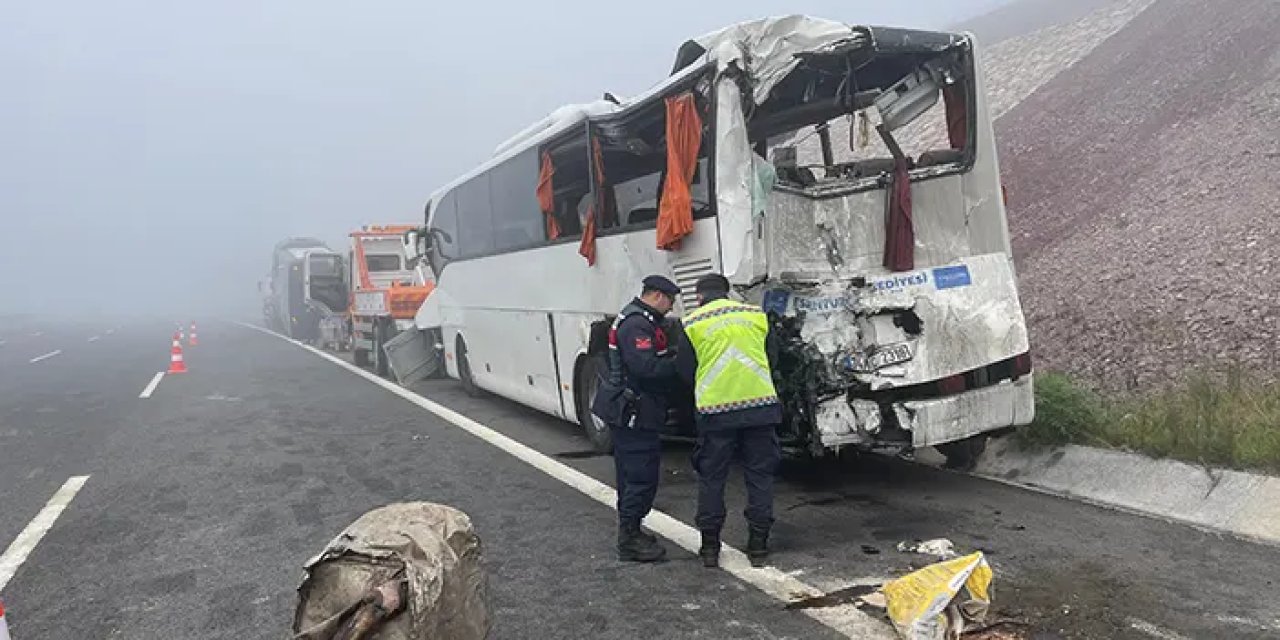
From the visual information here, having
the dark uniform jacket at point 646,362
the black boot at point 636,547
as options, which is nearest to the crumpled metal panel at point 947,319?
the dark uniform jacket at point 646,362

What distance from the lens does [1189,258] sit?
32.6 ft

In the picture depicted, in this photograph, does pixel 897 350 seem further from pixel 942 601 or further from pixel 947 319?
pixel 942 601

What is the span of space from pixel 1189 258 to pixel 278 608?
386 inches

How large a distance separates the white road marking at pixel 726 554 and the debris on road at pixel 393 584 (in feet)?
5.07

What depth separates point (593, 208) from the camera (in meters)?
7.62

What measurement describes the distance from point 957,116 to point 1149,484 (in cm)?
282

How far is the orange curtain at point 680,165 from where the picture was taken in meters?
5.95

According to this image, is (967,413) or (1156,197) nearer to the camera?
(967,413)

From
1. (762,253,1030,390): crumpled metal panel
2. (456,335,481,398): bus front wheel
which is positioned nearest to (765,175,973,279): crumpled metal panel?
(762,253,1030,390): crumpled metal panel

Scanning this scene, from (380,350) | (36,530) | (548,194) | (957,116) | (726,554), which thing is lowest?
(726,554)

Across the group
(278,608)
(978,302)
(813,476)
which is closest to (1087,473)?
(978,302)

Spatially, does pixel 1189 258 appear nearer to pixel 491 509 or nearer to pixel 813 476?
pixel 813 476

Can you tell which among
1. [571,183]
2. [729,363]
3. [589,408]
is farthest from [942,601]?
[571,183]

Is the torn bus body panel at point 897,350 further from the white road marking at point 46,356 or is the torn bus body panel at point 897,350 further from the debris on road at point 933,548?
the white road marking at point 46,356
